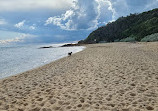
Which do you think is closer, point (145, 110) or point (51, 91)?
point (145, 110)

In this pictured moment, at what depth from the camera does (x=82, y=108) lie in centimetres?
557

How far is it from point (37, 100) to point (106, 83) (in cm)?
439

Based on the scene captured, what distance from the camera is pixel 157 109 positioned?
5168 millimetres

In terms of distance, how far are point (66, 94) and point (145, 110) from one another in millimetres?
3816

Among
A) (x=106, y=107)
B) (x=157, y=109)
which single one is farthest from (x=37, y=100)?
(x=157, y=109)

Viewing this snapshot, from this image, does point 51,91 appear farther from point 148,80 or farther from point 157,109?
point 148,80

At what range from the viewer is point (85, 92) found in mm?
7301

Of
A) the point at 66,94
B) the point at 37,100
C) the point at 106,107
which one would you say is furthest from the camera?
the point at 66,94

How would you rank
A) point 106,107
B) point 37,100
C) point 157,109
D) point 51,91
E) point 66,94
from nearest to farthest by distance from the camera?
point 157,109 < point 106,107 < point 37,100 < point 66,94 < point 51,91

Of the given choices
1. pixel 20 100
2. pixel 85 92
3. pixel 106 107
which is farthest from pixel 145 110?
pixel 20 100

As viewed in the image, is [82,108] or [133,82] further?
[133,82]

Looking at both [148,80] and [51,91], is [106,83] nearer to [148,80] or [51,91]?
[148,80]

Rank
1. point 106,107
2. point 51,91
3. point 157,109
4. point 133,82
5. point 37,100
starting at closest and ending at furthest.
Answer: point 157,109 < point 106,107 < point 37,100 < point 51,91 < point 133,82

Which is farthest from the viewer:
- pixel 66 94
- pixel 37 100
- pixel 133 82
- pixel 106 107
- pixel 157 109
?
pixel 133 82
